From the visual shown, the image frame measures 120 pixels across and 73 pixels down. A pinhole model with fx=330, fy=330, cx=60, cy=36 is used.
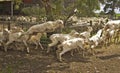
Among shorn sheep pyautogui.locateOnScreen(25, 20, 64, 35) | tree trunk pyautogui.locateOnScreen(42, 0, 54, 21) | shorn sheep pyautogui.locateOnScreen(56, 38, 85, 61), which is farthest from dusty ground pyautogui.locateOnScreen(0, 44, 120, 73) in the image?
tree trunk pyautogui.locateOnScreen(42, 0, 54, 21)

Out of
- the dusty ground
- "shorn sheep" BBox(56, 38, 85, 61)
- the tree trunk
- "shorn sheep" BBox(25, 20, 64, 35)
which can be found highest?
the tree trunk

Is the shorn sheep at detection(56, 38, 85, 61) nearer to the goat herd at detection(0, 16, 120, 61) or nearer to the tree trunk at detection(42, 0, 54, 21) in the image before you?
the goat herd at detection(0, 16, 120, 61)

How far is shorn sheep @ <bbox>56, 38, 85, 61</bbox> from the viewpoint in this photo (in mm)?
11984

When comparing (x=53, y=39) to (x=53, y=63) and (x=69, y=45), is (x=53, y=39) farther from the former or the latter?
(x=53, y=63)

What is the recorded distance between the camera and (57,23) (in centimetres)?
1309

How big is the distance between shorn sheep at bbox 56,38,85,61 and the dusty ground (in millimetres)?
271

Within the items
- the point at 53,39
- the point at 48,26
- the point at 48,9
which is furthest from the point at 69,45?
the point at 48,9

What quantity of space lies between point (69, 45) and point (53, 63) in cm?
101

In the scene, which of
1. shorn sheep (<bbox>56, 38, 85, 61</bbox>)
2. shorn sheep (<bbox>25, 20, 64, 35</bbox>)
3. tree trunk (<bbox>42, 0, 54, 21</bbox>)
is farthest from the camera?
tree trunk (<bbox>42, 0, 54, 21</bbox>)

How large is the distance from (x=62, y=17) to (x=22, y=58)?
5399mm

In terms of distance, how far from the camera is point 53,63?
11.5 meters

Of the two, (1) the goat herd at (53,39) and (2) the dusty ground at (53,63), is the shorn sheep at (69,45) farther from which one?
(2) the dusty ground at (53,63)

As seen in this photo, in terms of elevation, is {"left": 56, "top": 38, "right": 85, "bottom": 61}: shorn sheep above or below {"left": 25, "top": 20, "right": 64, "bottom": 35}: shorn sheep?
below

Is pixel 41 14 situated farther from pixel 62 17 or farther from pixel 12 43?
pixel 12 43
